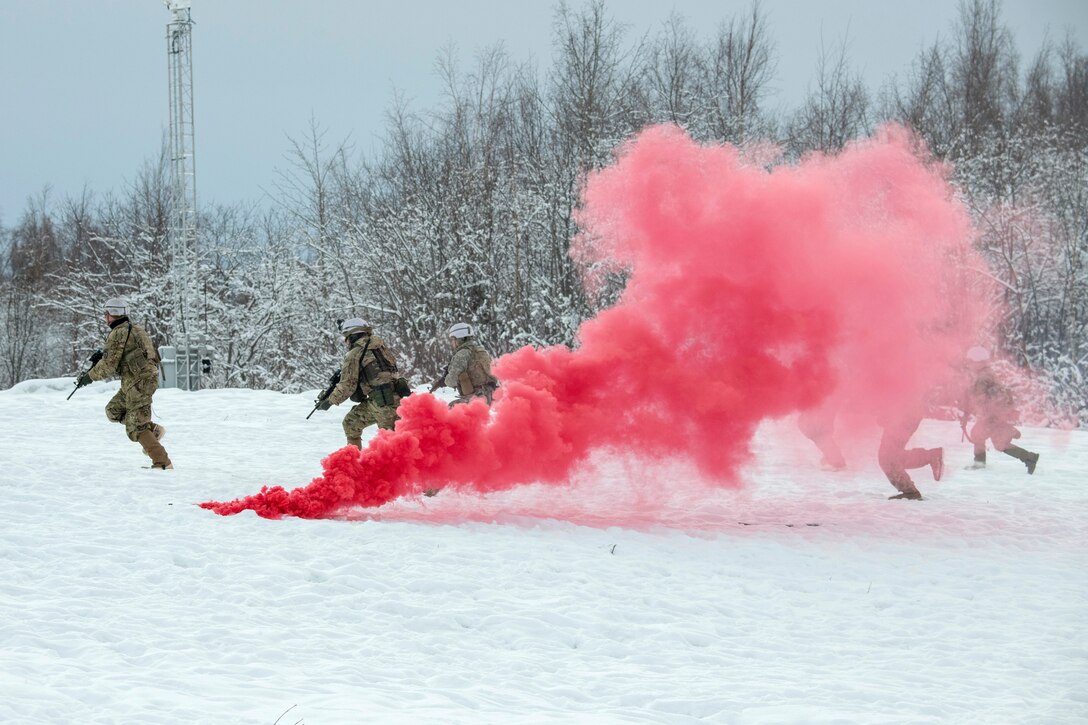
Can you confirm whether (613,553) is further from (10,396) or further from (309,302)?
(309,302)

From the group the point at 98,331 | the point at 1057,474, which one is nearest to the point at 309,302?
the point at 98,331

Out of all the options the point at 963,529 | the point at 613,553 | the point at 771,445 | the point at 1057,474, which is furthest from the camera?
the point at 771,445

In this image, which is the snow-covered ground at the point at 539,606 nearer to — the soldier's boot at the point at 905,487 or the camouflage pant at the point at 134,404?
the soldier's boot at the point at 905,487

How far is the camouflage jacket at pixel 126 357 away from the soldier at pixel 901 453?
8.14 metres

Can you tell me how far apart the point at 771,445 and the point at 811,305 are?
6.94 metres

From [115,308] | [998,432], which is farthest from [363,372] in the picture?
[998,432]

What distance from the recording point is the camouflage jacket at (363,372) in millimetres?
11133

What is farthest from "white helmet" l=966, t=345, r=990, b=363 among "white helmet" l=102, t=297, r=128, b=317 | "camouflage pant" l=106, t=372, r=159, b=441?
"white helmet" l=102, t=297, r=128, b=317

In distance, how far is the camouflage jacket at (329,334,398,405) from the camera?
36.5 ft

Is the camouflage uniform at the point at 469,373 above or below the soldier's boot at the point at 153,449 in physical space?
above

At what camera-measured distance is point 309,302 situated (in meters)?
33.2

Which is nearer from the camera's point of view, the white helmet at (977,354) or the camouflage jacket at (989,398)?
the white helmet at (977,354)

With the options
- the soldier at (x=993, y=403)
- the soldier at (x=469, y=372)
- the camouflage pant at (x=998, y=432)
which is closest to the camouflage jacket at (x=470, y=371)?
the soldier at (x=469, y=372)

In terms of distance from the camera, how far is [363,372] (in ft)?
37.0
